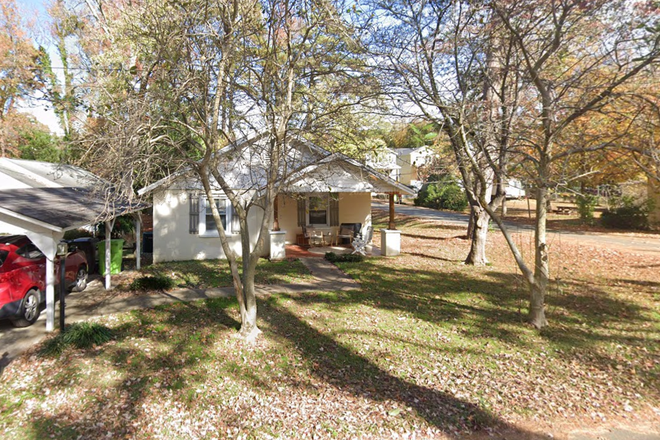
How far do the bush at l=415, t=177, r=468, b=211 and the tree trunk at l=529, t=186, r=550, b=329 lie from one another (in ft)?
87.1

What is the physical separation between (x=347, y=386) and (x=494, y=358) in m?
2.53

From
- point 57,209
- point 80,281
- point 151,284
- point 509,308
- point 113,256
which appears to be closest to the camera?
point 57,209

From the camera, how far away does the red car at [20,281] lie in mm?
6473

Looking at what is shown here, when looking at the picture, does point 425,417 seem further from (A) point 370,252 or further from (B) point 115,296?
(A) point 370,252

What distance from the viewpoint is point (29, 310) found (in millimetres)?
7055

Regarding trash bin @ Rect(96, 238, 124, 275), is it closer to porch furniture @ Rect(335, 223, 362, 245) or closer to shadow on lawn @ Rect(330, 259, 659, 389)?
shadow on lawn @ Rect(330, 259, 659, 389)

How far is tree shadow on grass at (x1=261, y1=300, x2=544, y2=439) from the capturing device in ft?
15.0

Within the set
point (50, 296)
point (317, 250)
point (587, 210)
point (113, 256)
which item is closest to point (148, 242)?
point (113, 256)

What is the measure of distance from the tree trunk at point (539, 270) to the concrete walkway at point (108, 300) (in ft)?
13.9

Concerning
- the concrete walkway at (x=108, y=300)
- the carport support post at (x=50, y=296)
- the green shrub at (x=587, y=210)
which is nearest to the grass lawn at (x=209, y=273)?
the concrete walkway at (x=108, y=300)

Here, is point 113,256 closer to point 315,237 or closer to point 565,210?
point 315,237

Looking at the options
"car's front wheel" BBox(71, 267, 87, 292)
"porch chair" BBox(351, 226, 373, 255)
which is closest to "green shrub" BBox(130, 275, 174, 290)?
"car's front wheel" BBox(71, 267, 87, 292)

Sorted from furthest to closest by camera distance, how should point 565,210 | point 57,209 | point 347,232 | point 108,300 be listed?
point 565,210 → point 347,232 → point 108,300 → point 57,209

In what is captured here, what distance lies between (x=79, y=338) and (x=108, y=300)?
259 cm
